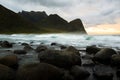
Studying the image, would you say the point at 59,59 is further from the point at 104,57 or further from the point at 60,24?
the point at 60,24

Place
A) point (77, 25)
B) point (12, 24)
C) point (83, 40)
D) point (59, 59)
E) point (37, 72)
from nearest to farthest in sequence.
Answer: point (37, 72) → point (59, 59) → point (83, 40) → point (12, 24) → point (77, 25)

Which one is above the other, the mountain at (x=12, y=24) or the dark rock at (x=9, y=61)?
the mountain at (x=12, y=24)

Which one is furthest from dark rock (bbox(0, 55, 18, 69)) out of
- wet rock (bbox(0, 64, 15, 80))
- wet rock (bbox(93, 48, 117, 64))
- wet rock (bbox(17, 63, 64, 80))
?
wet rock (bbox(93, 48, 117, 64))

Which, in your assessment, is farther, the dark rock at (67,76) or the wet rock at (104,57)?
the wet rock at (104,57)

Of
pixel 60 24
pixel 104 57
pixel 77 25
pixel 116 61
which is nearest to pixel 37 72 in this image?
pixel 116 61

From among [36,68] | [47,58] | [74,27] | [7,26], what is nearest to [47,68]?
[36,68]

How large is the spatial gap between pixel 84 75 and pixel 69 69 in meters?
0.73

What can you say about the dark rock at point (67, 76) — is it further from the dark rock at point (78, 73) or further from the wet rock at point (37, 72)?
the wet rock at point (37, 72)

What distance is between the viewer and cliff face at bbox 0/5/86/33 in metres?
106

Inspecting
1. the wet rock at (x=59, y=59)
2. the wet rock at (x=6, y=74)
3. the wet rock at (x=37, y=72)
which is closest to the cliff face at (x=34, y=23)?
the wet rock at (x=59, y=59)

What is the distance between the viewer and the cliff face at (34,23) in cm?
10589

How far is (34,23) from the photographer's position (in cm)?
16338

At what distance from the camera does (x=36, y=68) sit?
603 centimetres

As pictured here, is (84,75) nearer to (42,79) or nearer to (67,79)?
(67,79)
